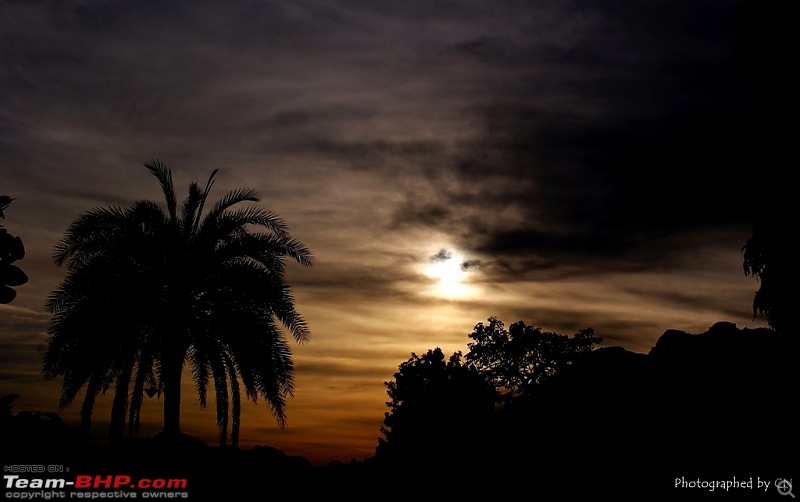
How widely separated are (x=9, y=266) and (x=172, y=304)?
36.0 ft

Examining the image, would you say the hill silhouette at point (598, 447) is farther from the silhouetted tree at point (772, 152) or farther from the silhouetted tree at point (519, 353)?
the silhouetted tree at point (519, 353)

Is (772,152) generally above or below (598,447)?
above

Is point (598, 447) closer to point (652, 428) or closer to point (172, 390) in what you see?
point (652, 428)

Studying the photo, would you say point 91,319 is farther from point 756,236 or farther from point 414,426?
point 414,426

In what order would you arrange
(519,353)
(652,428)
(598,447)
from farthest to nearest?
(519,353)
(598,447)
(652,428)

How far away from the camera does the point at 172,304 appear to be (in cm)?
1766

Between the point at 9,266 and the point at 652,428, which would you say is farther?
the point at 652,428

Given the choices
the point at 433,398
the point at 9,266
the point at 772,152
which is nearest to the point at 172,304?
the point at 9,266

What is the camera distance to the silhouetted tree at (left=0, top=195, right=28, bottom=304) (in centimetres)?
689

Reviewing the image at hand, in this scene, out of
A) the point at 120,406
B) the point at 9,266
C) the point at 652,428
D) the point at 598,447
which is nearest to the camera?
the point at 9,266

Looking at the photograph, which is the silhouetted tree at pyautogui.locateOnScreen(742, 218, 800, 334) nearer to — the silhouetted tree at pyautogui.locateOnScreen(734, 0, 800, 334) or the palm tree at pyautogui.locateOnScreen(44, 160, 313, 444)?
the silhouetted tree at pyautogui.locateOnScreen(734, 0, 800, 334)

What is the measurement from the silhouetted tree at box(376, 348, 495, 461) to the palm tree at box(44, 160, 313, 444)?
28.7 metres

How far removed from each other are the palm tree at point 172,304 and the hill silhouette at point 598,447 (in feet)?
8.82

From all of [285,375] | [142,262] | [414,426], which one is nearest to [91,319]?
[142,262]
